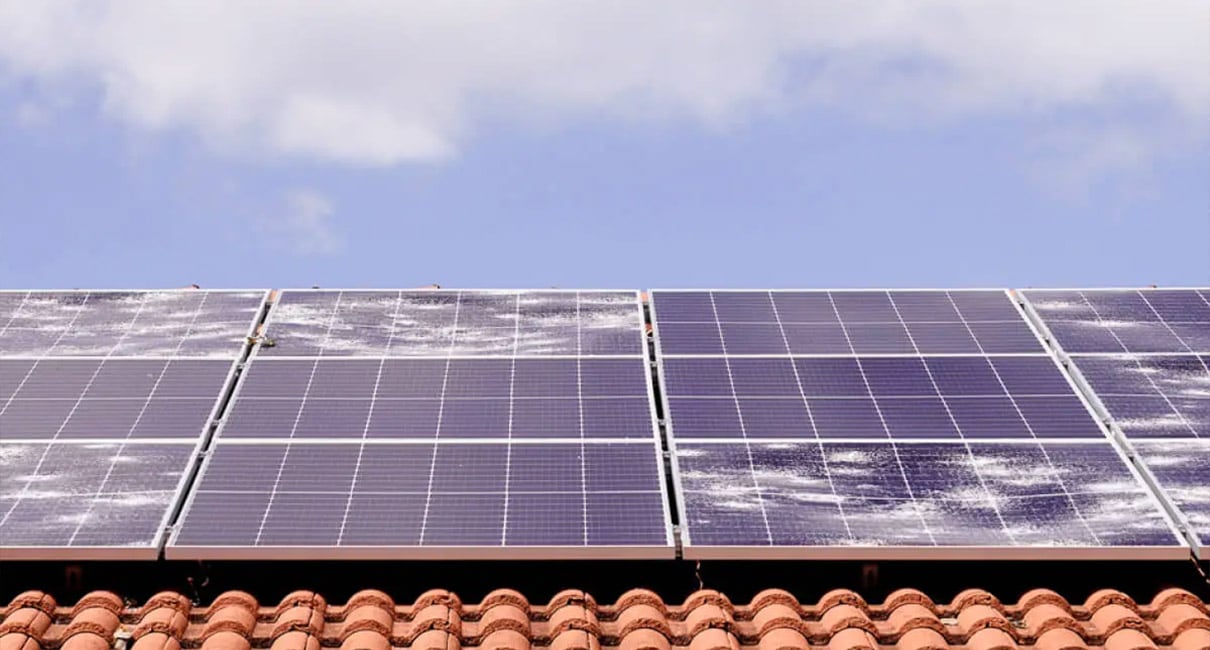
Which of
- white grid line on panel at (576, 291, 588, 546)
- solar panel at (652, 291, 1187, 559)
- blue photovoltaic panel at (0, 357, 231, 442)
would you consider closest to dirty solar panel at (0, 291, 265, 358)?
blue photovoltaic panel at (0, 357, 231, 442)

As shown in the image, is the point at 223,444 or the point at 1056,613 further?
the point at 223,444

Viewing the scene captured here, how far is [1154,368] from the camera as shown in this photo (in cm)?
1401

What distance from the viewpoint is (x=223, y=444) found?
486 inches

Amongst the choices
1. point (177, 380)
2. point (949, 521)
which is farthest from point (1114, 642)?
point (177, 380)

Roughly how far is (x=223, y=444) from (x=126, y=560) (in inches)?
71.3

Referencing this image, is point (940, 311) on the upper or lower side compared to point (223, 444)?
upper

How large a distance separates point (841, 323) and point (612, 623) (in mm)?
6057

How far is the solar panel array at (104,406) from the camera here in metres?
11.1

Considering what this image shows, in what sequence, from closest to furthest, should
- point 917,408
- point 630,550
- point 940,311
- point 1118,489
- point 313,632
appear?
1. point 313,632
2. point 630,550
3. point 1118,489
4. point 917,408
5. point 940,311

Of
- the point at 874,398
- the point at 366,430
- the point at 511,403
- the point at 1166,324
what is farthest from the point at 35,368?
the point at 1166,324

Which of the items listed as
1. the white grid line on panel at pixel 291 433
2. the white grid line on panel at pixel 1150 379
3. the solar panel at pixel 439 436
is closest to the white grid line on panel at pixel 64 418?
the solar panel at pixel 439 436

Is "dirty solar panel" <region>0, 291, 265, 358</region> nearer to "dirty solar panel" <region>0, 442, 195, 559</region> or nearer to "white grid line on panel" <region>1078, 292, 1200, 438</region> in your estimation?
"dirty solar panel" <region>0, 442, 195, 559</region>

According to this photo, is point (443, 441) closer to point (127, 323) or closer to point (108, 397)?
point (108, 397)

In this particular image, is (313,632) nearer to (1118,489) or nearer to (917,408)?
(917,408)
